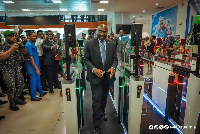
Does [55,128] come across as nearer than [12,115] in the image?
Yes

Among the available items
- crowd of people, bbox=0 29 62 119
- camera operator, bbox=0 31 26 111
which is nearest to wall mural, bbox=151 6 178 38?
crowd of people, bbox=0 29 62 119

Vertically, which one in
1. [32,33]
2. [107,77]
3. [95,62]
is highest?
[32,33]

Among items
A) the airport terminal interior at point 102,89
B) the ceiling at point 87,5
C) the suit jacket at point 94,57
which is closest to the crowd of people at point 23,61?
the airport terminal interior at point 102,89

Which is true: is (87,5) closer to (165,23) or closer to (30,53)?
(165,23)

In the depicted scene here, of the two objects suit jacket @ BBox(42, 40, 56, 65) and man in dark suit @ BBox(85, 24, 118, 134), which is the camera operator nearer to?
suit jacket @ BBox(42, 40, 56, 65)

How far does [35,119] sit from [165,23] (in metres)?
9.93

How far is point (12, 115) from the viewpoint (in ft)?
9.30

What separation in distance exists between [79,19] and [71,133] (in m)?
14.5

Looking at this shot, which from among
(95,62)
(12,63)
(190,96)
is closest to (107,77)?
(95,62)

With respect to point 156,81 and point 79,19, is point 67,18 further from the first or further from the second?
point 156,81

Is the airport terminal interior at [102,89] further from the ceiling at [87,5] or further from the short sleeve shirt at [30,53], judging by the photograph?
the ceiling at [87,5]

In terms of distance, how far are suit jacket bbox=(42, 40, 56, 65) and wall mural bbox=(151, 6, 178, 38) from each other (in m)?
7.54

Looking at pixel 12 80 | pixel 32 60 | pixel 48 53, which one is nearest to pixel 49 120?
pixel 12 80

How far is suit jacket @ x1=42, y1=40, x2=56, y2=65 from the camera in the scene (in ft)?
12.2
